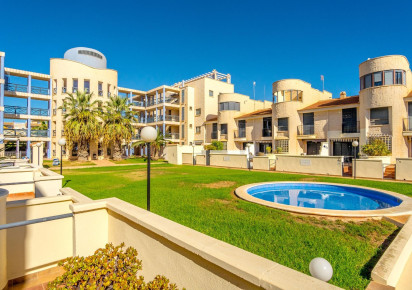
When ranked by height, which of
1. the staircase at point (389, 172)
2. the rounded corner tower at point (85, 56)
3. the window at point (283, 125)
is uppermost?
the rounded corner tower at point (85, 56)

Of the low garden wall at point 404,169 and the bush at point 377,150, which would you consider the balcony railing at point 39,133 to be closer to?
the bush at point 377,150

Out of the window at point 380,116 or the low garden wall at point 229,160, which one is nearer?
the window at point 380,116

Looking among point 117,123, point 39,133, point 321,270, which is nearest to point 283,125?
point 117,123

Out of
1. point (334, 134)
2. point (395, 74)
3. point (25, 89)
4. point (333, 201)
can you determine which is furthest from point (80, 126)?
point (395, 74)

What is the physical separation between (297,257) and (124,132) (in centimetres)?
3079

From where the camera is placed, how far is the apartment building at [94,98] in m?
33.0

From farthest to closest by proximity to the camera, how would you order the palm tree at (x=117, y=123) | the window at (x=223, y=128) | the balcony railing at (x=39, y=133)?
the window at (x=223, y=128) → the balcony railing at (x=39, y=133) → the palm tree at (x=117, y=123)

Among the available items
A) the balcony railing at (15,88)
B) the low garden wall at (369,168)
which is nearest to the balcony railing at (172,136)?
the balcony railing at (15,88)

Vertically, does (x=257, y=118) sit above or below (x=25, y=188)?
above

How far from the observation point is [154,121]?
42500mm

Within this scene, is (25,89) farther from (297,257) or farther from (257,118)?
(297,257)

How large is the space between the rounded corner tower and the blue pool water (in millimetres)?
39515

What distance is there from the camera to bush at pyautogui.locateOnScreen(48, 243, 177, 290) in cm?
226

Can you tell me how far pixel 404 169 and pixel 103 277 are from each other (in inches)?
722
